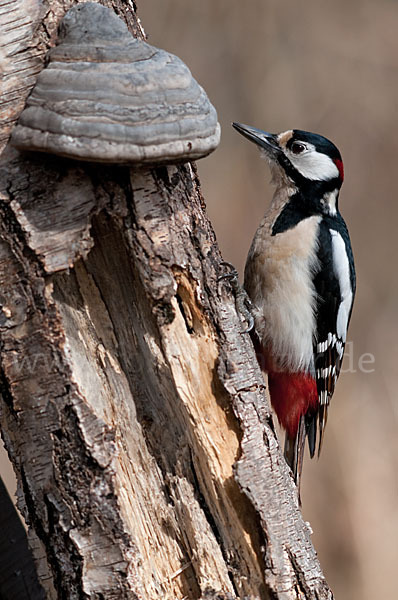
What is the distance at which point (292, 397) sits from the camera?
3170mm

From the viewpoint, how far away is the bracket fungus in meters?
1.58

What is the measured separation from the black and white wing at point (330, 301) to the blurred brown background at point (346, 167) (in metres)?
1.21

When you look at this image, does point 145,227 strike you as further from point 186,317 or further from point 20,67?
point 20,67

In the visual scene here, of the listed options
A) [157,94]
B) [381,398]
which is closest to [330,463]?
[381,398]

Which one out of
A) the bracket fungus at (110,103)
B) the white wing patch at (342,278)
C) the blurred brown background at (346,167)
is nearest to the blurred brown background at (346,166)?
the blurred brown background at (346,167)

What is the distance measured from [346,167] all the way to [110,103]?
3.23m

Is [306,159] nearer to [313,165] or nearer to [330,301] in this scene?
[313,165]

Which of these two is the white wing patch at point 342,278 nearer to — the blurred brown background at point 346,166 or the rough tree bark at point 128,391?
the rough tree bark at point 128,391

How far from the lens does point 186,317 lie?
1905 mm

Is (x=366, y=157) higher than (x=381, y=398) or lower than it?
higher

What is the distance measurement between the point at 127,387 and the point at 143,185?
522 millimetres

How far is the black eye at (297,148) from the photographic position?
3.01 metres

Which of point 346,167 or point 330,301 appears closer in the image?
point 330,301

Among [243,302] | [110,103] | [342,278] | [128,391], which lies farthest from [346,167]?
[110,103]
